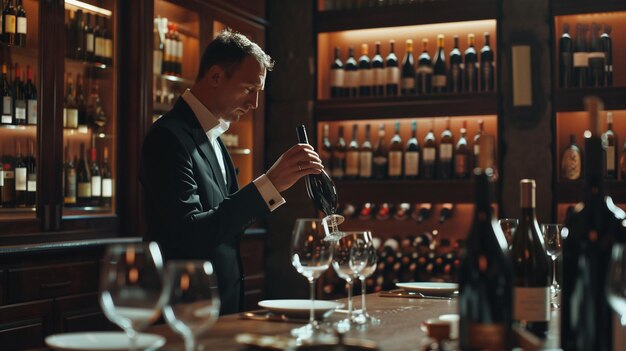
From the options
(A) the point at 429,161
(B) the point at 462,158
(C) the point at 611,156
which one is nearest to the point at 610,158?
(C) the point at 611,156

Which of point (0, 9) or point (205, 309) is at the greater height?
point (0, 9)

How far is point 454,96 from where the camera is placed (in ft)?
16.1

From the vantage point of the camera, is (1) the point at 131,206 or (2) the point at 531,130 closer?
(1) the point at 131,206

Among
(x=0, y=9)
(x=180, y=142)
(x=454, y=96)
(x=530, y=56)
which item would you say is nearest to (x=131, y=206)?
(x=0, y=9)

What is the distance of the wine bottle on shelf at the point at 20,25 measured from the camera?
348 centimetres

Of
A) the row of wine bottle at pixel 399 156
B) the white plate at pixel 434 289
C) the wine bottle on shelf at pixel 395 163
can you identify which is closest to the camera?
the white plate at pixel 434 289

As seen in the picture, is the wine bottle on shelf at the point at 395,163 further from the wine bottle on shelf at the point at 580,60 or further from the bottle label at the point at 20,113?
the bottle label at the point at 20,113

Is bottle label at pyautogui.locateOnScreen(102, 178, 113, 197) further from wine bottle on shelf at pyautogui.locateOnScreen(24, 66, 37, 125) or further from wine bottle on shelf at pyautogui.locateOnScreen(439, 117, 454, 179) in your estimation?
wine bottle on shelf at pyautogui.locateOnScreen(439, 117, 454, 179)

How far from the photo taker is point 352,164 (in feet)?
17.0

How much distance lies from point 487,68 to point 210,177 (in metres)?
2.71

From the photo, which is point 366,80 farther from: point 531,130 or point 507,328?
point 507,328

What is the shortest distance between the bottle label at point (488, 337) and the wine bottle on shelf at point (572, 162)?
3.73 metres

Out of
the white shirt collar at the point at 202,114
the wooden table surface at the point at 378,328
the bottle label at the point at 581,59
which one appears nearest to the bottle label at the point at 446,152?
the bottle label at the point at 581,59

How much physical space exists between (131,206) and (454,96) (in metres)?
2.12
